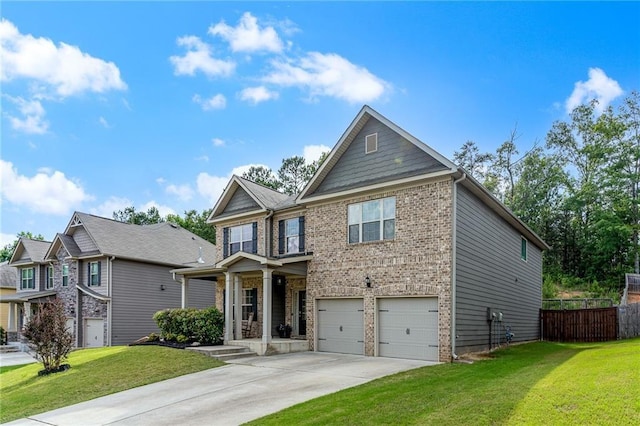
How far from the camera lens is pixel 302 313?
736 inches

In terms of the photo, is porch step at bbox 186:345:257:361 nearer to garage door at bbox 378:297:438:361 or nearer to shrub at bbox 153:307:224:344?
shrub at bbox 153:307:224:344

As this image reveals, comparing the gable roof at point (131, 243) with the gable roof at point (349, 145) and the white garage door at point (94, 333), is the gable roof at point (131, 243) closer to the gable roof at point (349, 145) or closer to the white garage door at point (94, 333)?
the white garage door at point (94, 333)

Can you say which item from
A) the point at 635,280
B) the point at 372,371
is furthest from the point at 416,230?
the point at 635,280

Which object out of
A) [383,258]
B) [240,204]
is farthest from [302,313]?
[240,204]

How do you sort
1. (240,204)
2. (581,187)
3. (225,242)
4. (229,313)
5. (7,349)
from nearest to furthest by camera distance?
(229,313)
(240,204)
(225,242)
(7,349)
(581,187)

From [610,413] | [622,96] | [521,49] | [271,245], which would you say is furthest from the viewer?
[622,96]

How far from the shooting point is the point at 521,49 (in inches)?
709

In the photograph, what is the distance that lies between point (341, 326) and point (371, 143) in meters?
6.23

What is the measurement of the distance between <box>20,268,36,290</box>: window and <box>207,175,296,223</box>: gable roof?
17.7m

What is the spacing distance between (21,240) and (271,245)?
22.3m

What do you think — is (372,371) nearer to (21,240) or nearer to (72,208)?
(72,208)

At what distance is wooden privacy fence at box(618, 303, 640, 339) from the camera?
1950cm

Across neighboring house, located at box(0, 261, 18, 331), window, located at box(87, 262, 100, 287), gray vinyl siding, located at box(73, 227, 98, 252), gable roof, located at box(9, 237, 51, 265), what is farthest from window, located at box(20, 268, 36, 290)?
window, located at box(87, 262, 100, 287)

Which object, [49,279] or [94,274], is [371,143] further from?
[49,279]
